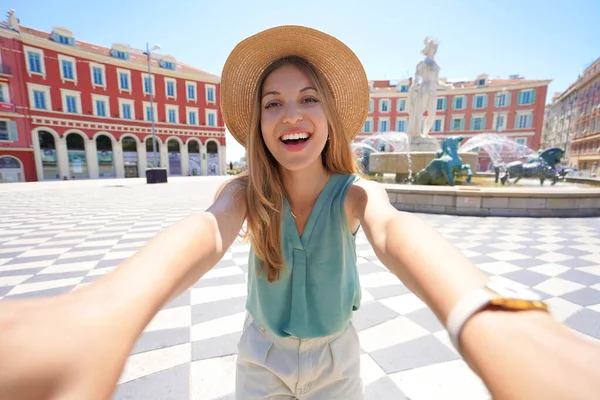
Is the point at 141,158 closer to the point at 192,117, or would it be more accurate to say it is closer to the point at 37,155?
the point at 192,117

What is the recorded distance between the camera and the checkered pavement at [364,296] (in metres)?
1.71

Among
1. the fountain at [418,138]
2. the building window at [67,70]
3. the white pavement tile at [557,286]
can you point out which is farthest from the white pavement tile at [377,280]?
the building window at [67,70]

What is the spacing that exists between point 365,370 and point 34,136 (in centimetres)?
2775

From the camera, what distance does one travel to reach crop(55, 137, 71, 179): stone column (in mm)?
21531

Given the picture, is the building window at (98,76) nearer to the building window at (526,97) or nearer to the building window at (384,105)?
the building window at (384,105)

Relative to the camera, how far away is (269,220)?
108 centimetres

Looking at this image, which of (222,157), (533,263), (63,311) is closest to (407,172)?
(533,263)

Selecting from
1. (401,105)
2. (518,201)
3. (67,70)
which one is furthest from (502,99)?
(67,70)

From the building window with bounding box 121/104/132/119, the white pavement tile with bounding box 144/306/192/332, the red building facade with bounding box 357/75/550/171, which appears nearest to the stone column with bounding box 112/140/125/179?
the building window with bounding box 121/104/132/119

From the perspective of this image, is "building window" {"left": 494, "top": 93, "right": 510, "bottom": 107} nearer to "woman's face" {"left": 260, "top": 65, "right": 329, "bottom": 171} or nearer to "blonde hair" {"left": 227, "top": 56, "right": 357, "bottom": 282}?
"blonde hair" {"left": 227, "top": 56, "right": 357, "bottom": 282}

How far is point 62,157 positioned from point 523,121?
146 feet

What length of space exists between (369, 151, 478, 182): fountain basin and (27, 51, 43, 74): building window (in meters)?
25.3

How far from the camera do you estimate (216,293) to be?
2881 mm

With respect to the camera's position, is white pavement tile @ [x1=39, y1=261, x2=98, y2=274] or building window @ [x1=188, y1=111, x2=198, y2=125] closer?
white pavement tile @ [x1=39, y1=261, x2=98, y2=274]
